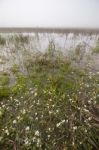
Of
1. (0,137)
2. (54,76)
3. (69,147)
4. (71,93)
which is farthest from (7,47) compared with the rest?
(69,147)

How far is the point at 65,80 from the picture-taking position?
19.8ft

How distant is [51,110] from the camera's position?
4.64 meters

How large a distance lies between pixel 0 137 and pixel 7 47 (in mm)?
6228

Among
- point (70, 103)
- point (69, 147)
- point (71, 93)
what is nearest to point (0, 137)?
point (69, 147)

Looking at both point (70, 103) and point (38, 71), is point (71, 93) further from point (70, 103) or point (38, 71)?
point (38, 71)

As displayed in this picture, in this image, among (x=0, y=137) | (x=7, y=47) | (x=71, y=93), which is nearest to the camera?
(x=0, y=137)

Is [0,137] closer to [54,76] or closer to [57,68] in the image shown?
[54,76]

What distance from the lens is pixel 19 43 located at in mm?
9914

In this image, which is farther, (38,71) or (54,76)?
(38,71)

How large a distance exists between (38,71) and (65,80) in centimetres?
109

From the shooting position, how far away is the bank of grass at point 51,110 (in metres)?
3.91

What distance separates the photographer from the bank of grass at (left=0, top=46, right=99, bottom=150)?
12.8 feet

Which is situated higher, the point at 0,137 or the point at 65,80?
the point at 65,80

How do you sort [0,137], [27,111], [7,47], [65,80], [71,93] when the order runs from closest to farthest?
[0,137], [27,111], [71,93], [65,80], [7,47]
